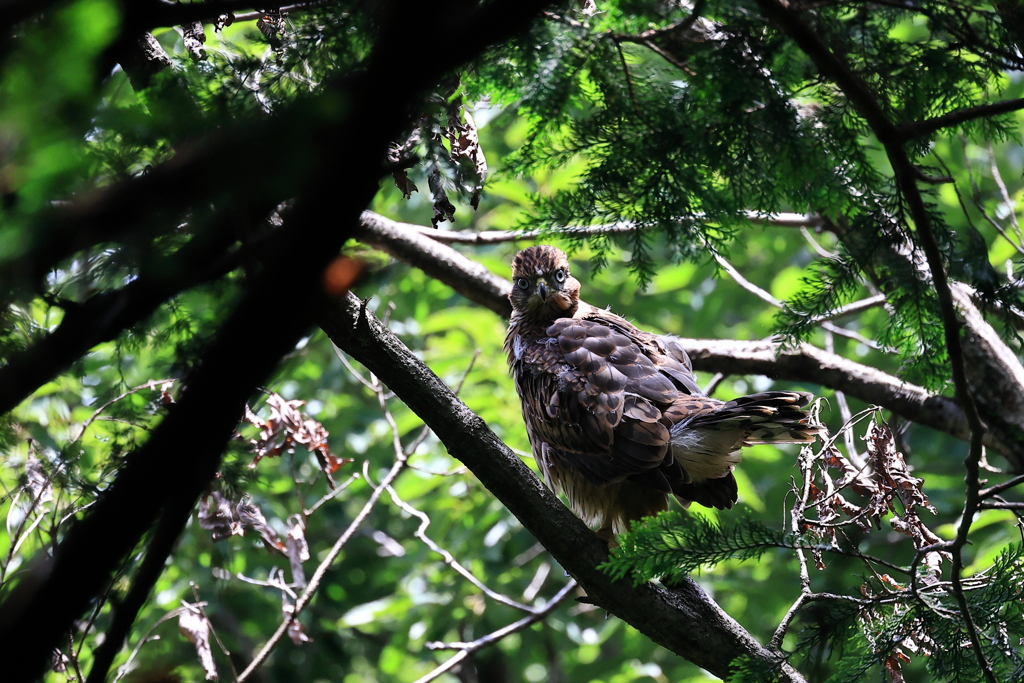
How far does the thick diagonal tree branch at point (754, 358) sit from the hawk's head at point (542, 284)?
0.27 m

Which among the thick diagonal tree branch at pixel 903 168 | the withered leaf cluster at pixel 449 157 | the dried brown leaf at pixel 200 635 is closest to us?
the thick diagonal tree branch at pixel 903 168

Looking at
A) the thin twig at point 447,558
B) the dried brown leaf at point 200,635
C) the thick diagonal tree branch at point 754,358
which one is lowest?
the dried brown leaf at point 200,635

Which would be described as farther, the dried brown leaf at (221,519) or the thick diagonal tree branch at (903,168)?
the dried brown leaf at (221,519)

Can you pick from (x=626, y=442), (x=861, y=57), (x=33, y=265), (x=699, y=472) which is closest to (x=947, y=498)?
(x=699, y=472)

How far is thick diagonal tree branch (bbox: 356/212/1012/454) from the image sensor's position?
13.1ft

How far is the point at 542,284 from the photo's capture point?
4.01 metres

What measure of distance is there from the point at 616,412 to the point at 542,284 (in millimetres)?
978

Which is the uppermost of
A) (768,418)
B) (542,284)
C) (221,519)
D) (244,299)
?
(542,284)

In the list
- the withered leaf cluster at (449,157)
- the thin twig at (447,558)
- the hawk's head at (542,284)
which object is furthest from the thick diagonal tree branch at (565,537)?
the hawk's head at (542,284)

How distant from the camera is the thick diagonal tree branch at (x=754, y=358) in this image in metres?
4.00

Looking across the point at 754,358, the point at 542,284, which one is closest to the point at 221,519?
the point at 542,284

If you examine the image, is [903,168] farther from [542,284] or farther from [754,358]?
[754,358]

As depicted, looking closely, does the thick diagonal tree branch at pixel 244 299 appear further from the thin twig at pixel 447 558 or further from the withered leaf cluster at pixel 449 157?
the thin twig at pixel 447 558

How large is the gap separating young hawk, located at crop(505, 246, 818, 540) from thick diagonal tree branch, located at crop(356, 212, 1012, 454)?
1.14ft
